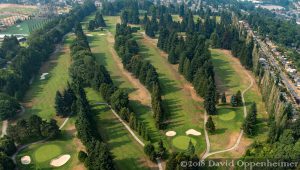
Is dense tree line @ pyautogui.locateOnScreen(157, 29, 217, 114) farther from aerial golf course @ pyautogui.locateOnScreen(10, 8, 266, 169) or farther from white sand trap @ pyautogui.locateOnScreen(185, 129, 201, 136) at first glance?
white sand trap @ pyautogui.locateOnScreen(185, 129, 201, 136)

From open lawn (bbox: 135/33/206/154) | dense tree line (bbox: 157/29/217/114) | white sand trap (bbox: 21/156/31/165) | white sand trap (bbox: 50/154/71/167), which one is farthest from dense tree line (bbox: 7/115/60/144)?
dense tree line (bbox: 157/29/217/114)

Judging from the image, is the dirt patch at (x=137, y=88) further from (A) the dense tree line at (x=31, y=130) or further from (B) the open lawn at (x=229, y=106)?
(A) the dense tree line at (x=31, y=130)

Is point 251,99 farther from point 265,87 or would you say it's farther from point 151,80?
point 151,80

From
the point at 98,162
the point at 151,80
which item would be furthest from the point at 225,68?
the point at 98,162

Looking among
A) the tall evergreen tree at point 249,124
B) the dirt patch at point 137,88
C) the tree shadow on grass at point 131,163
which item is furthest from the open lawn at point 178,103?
the tall evergreen tree at point 249,124

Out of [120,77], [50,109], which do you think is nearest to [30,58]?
[50,109]
